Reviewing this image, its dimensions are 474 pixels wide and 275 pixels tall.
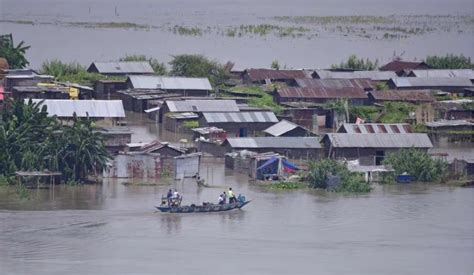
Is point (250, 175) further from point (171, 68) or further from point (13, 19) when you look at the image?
point (13, 19)

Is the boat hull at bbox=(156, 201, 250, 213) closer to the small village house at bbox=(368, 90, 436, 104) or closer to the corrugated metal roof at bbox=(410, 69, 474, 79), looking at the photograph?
the small village house at bbox=(368, 90, 436, 104)

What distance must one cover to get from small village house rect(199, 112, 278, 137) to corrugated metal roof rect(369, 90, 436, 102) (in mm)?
4164

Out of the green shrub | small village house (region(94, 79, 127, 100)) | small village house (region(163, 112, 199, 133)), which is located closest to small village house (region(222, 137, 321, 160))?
the green shrub

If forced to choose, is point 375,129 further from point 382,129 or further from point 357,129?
point 357,129

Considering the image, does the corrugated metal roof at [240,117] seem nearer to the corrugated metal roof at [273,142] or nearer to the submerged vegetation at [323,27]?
the corrugated metal roof at [273,142]

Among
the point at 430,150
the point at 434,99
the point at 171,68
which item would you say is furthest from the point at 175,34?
the point at 430,150

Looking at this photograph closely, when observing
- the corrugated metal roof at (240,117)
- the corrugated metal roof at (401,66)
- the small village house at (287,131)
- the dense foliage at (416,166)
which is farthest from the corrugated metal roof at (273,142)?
the corrugated metal roof at (401,66)

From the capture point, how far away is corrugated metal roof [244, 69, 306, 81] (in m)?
33.4

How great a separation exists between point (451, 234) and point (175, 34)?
92.5ft

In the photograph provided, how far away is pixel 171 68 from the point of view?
34.7 m

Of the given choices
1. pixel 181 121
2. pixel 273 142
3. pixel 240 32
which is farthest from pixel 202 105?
pixel 240 32

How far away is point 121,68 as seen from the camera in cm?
3356

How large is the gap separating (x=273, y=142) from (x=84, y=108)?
3.63m

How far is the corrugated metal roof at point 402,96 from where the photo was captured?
3091 cm
